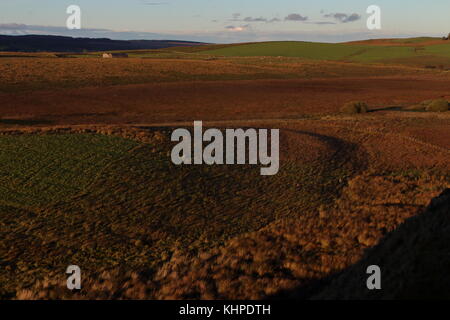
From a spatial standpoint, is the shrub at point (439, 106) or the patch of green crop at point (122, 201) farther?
the shrub at point (439, 106)

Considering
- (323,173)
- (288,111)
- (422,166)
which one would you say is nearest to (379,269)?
(323,173)

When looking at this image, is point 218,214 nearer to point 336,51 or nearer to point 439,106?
point 439,106

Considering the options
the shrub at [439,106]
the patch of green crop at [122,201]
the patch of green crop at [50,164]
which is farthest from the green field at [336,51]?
the patch of green crop at [50,164]

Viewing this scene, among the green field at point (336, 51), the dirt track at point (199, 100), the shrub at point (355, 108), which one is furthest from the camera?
the green field at point (336, 51)

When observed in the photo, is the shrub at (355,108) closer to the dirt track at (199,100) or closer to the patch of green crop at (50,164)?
the dirt track at (199,100)

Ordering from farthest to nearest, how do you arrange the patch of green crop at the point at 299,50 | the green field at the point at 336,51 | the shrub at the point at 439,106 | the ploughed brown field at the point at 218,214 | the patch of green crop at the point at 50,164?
the patch of green crop at the point at 299,50
the green field at the point at 336,51
the shrub at the point at 439,106
the patch of green crop at the point at 50,164
the ploughed brown field at the point at 218,214

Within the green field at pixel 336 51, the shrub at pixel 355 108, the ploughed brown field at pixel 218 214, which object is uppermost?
the green field at pixel 336 51

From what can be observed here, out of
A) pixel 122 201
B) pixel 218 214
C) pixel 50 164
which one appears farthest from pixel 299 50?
pixel 122 201

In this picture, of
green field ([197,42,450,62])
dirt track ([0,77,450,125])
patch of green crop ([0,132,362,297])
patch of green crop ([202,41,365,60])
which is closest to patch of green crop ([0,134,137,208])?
patch of green crop ([0,132,362,297])
